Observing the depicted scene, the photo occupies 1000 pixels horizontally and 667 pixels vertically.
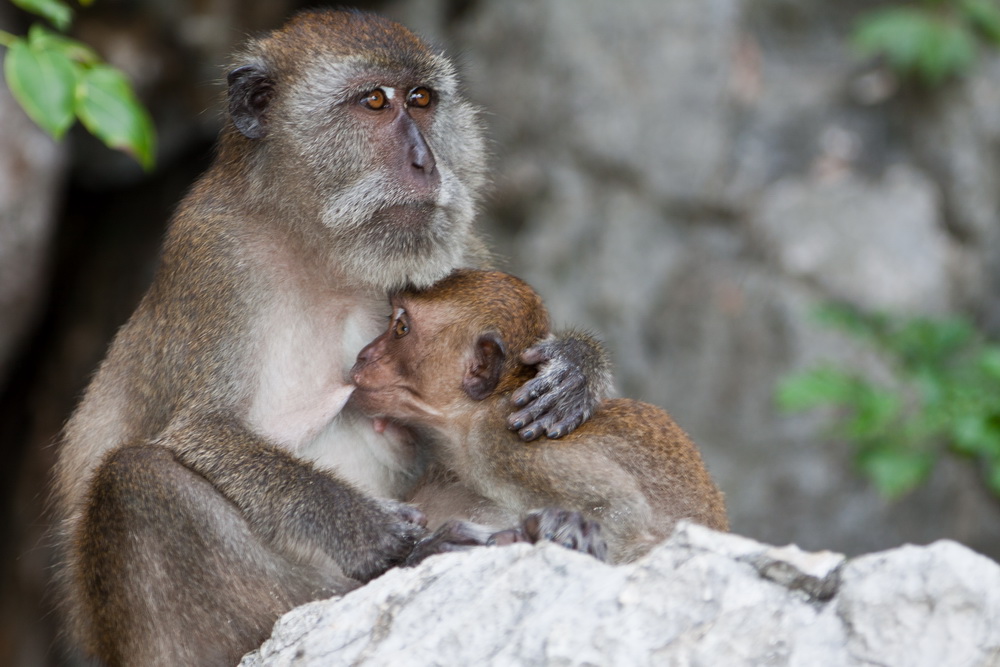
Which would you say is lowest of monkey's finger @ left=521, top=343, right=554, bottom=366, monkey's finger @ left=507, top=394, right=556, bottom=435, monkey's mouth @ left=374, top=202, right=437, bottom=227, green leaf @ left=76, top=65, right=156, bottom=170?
monkey's finger @ left=507, top=394, right=556, bottom=435

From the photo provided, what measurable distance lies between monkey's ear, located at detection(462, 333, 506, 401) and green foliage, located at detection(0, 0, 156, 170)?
1.19m

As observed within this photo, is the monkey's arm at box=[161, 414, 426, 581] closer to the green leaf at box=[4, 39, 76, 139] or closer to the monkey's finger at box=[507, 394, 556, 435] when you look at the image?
the monkey's finger at box=[507, 394, 556, 435]

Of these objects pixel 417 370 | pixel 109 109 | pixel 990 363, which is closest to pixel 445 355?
pixel 417 370

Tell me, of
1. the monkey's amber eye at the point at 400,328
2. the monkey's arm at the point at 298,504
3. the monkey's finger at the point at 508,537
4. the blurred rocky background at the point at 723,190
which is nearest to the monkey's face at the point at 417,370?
the monkey's amber eye at the point at 400,328

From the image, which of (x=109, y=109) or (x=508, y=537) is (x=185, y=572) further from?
(x=109, y=109)

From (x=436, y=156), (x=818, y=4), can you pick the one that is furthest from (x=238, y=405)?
(x=818, y=4)

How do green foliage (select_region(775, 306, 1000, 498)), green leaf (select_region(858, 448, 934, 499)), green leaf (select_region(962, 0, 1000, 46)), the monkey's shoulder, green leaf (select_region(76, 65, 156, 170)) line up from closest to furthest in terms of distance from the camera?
the monkey's shoulder
green leaf (select_region(76, 65, 156, 170))
green foliage (select_region(775, 306, 1000, 498))
green leaf (select_region(858, 448, 934, 499))
green leaf (select_region(962, 0, 1000, 46))

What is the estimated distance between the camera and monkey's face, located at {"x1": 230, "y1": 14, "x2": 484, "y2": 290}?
374cm

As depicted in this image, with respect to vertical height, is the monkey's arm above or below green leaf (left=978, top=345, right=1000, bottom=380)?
below

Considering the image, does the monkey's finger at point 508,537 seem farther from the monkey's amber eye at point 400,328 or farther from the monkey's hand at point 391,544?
the monkey's amber eye at point 400,328

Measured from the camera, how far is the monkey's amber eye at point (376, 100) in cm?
382

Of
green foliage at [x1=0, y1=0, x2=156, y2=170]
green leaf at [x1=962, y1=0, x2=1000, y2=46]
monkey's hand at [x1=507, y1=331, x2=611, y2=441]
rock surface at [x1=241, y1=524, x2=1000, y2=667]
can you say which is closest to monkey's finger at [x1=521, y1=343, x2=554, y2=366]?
monkey's hand at [x1=507, y1=331, x2=611, y2=441]

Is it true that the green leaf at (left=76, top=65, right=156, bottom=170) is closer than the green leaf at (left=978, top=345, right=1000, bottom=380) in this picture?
Yes

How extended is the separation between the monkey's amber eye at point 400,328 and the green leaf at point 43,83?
44.2 inches
